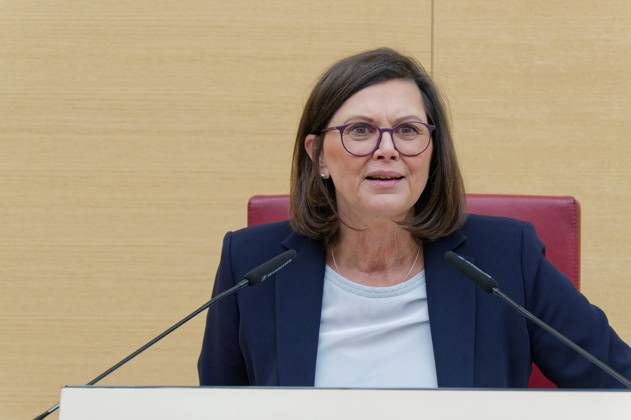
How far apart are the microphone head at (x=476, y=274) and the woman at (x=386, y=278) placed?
0.25m

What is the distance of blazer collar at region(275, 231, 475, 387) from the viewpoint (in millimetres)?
1214

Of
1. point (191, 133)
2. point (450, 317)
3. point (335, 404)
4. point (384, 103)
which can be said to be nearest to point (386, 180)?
point (384, 103)

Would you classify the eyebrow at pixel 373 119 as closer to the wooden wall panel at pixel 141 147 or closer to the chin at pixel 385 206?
the chin at pixel 385 206

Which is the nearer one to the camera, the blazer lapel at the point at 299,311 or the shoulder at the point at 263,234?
the blazer lapel at the point at 299,311

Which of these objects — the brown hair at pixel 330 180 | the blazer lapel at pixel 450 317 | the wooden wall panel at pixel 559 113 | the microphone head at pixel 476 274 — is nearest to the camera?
the microphone head at pixel 476 274

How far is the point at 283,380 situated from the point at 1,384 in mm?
1088

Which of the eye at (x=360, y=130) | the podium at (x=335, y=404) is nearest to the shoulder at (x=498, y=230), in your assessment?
the eye at (x=360, y=130)

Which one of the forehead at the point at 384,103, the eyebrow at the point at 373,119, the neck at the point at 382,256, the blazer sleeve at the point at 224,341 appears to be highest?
the forehead at the point at 384,103

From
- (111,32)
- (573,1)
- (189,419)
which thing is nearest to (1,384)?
(111,32)

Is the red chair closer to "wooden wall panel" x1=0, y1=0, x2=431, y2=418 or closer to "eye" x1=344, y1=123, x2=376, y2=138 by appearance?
"eye" x1=344, y1=123, x2=376, y2=138

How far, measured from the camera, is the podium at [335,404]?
2.34 feet

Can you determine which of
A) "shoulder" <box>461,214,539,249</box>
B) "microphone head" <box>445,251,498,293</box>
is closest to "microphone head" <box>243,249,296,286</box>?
"microphone head" <box>445,251,498,293</box>

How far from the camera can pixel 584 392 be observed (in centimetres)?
72

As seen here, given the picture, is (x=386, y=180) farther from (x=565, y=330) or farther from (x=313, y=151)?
(x=565, y=330)
